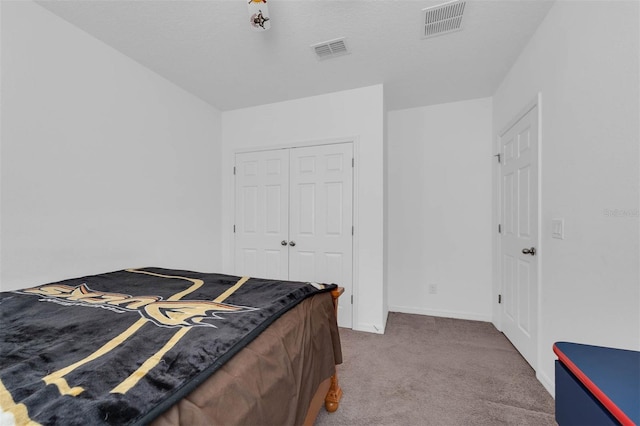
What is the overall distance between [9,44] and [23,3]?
1.01 feet

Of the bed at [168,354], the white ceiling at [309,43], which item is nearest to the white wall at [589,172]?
the white ceiling at [309,43]

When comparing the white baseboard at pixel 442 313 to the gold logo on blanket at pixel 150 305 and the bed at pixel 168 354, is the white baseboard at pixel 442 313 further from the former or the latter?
the gold logo on blanket at pixel 150 305

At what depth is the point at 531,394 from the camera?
1791 mm

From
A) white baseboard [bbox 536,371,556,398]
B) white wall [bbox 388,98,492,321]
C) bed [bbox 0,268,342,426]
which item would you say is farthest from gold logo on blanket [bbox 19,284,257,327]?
white wall [bbox 388,98,492,321]

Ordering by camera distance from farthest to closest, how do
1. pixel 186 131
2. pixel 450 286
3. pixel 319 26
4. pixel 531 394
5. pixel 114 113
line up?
pixel 450 286 < pixel 186 131 < pixel 114 113 < pixel 319 26 < pixel 531 394

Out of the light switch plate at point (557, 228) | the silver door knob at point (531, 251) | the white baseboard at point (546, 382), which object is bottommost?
the white baseboard at point (546, 382)

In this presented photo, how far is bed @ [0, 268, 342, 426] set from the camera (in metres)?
0.60

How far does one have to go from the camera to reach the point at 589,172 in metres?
1.46

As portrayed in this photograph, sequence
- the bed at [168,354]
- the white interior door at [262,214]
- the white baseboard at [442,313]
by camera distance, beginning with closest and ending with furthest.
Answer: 1. the bed at [168,354]
2. the white baseboard at [442,313]
3. the white interior door at [262,214]

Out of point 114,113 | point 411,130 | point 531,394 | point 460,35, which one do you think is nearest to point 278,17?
point 460,35

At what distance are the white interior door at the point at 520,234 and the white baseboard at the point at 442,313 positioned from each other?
0.38 m

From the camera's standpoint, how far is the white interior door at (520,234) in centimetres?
209

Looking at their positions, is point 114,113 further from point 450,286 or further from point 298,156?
point 450,286

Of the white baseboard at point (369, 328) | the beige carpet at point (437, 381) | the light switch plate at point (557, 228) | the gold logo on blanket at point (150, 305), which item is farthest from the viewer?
the white baseboard at point (369, 328)
